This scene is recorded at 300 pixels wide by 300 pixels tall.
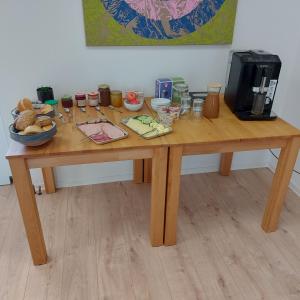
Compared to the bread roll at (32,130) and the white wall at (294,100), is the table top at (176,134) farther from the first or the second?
the white wall at (294,100)

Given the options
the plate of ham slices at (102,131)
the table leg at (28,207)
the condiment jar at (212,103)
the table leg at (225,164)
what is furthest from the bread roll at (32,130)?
the table leg at (225,164)

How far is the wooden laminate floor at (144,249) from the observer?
1.52 metres

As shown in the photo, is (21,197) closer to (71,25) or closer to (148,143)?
(148,143)

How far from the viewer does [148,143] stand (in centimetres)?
145

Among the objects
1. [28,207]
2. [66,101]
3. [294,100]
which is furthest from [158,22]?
[28,207]

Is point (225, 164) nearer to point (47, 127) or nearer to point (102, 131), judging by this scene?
point (102, 131)

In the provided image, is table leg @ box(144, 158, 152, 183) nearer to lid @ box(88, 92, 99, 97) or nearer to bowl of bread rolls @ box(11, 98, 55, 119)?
lid @ box(88, 92, 99, 97)

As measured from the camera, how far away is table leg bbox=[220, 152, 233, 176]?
2.39m

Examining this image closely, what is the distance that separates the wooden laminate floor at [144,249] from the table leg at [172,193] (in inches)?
3.9

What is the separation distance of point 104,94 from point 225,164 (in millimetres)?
1176

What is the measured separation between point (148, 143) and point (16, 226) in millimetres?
1105

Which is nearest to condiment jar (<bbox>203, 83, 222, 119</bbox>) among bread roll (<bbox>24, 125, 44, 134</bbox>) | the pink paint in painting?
the pink paint in painting

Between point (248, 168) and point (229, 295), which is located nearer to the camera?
point (229, 295)

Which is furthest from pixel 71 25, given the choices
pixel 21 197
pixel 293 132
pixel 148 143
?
pixel 293 132
